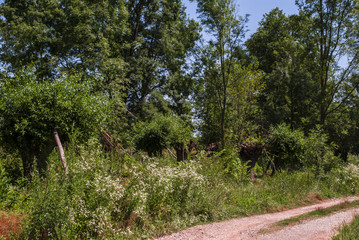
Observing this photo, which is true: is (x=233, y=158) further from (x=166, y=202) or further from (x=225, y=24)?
(x=225, y=24)

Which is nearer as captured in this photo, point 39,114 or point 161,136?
point 39,114

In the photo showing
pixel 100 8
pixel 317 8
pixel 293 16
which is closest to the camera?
pixel 100 8

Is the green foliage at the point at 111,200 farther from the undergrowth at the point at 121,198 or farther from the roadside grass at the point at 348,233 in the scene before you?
the roadside grass at the point at 348,233

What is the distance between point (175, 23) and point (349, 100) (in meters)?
16.5

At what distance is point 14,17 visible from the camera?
1775 cm

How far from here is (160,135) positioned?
1400 cm

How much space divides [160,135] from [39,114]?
731cm

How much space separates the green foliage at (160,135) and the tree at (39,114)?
19.8ft

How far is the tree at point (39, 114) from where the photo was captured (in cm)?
722

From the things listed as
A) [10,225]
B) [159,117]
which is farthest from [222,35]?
[10,225]

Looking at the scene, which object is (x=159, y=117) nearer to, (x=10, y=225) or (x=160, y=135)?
(x=160, y=135)

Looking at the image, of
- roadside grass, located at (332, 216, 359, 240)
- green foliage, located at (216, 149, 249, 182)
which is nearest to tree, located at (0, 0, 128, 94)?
green foliage, located at (216, 149, 249, 182)

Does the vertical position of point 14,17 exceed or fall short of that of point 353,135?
it exceeds it

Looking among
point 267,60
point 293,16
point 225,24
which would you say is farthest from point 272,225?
point 267,60
